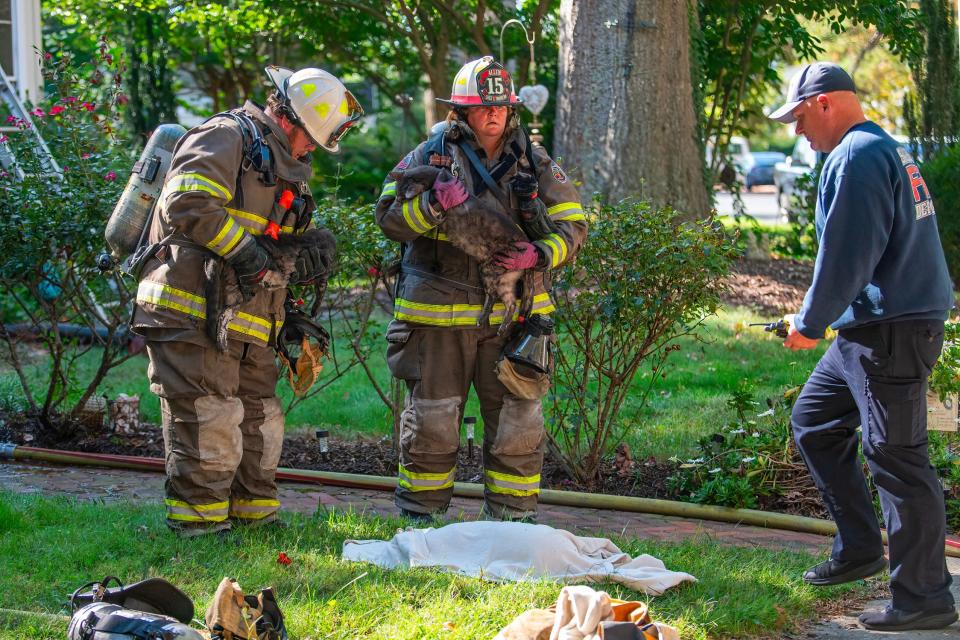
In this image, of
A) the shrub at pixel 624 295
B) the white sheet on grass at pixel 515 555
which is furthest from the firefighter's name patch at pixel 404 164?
the white sheet on grass at pixel 515 555

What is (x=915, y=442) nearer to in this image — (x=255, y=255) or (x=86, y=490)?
(x=255, y=255)

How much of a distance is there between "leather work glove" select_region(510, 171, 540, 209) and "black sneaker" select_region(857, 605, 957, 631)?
231 centimetres

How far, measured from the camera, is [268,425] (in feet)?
16.8

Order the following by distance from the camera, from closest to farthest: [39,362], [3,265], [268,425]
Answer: [268,425]
[3,265]
[39,362]

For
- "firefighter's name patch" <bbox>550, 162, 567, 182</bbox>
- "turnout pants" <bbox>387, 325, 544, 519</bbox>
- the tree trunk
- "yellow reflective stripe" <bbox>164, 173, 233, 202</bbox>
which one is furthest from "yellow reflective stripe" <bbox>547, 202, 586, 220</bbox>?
the tree trunk

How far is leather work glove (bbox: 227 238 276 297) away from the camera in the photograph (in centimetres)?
462

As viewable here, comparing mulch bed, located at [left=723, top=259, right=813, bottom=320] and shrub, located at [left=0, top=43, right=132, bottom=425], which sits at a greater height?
shrub, located at [left=0, top=43, right=132, bottom=425]

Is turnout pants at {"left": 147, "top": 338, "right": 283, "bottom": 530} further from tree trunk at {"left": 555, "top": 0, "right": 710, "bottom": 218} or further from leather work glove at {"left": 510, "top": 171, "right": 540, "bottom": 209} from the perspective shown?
tree trunk at {"left": 555, "top": 0, "right": 710, "bottom": 218}

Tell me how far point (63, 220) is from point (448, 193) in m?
2.88

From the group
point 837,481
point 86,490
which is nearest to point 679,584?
point 837,481

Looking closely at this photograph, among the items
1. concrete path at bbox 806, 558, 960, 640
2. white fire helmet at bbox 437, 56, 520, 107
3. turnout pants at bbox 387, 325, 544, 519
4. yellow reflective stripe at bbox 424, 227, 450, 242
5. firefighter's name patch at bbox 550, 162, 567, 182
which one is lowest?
concrete path at bbox 806, 558, 960, 640

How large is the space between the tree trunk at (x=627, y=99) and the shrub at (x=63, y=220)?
486cm

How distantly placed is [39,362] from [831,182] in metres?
7.71

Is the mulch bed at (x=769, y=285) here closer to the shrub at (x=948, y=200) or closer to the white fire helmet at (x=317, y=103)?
the shrub at (x=948, y=200)
